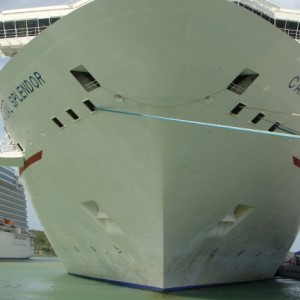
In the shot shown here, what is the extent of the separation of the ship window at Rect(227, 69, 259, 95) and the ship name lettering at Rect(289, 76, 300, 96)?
Result: 1.09m

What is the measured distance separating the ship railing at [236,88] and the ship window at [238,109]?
307 mm

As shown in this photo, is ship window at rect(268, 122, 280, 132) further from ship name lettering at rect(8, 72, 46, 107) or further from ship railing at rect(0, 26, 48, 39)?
ship railing at rect(0, 26, 48, 39)

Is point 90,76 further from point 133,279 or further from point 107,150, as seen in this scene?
point 133,279

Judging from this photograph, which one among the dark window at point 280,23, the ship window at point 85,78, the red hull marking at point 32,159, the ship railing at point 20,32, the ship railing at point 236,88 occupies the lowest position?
the red hull marking at point 32,159

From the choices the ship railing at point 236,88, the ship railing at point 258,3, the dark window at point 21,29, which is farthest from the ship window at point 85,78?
the ship railing at point 258,3

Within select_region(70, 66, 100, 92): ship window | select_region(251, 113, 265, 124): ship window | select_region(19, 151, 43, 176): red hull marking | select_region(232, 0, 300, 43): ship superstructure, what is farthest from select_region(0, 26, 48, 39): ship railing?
select_region(251, 113, 265, 124): ship window

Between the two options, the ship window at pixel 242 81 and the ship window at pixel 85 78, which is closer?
the ship window at pixel 242 81

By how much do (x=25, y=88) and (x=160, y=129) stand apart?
369cm

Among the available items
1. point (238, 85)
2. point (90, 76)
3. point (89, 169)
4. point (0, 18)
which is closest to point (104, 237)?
point (89, 169)

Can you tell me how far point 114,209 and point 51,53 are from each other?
4077 millimetres

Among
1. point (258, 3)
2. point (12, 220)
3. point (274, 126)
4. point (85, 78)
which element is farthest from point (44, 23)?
point (12, 220)

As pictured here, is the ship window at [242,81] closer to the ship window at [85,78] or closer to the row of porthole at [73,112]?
the ship window at [85,78]

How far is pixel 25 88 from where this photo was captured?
1041 centimetres

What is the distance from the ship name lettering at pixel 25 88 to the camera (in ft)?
32.6
